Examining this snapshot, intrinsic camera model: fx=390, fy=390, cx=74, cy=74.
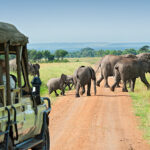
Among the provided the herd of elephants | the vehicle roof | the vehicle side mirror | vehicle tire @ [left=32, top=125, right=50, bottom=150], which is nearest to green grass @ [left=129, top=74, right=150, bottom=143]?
the herd of elephants

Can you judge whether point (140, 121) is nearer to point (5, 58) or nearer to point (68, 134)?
point (68, 134)

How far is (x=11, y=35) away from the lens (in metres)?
7.01

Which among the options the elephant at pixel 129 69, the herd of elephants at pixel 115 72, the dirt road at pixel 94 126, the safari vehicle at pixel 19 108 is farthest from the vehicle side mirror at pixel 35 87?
the elephant at pixel 129 69

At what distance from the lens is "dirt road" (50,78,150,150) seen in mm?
10500

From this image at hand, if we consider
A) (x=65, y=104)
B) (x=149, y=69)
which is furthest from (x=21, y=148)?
(x=149, y=69)

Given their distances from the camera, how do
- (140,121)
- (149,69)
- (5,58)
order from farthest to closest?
(149,69) → (140,121) → (5,58)

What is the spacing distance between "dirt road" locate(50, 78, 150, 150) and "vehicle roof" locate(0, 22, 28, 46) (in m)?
3.61

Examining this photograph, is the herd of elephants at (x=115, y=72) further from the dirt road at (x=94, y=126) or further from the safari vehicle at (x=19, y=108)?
the safari vehicle at (x=19, y=108)

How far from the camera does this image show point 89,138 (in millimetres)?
11203

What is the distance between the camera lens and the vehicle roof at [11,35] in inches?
264

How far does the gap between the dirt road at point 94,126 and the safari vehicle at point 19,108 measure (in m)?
1.91

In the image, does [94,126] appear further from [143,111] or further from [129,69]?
[129,69]

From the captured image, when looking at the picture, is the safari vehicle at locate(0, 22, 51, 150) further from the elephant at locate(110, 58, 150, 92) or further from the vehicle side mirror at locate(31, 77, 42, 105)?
the elephant at locate(110, 58, 150, 92)

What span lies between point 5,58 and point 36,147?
98.9 inches
